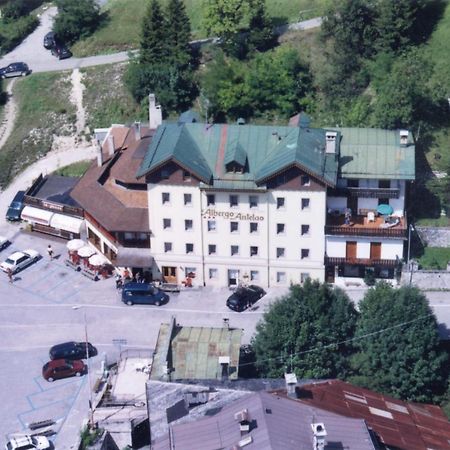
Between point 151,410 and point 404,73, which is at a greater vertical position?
point 404,73

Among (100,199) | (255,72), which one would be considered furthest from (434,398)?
(255,72)

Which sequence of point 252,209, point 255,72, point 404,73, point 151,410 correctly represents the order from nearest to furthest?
point 151,410 < point 252,209 < point 404,73 < point 255,72

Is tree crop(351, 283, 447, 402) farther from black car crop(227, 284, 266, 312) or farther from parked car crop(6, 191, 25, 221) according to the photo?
parked car crop(6, 191, 25, 221)

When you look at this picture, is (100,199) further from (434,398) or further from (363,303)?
(434,398)

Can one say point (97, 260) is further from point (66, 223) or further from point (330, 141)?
point (330, 141)

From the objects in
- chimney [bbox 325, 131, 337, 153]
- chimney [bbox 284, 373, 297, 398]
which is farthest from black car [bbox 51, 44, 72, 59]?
chimney [bbox 284, 373, 297, 398]
